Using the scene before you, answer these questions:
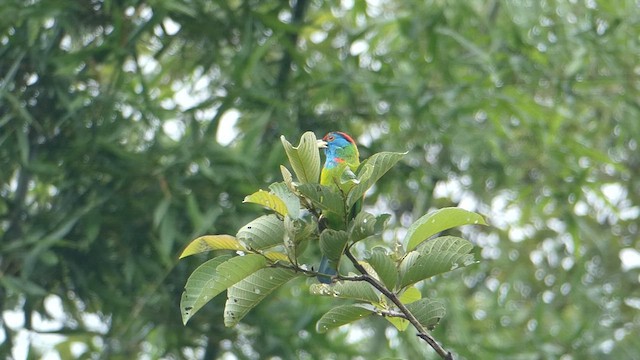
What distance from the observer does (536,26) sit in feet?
14.8

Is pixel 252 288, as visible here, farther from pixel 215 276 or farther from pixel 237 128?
pixel 237 128

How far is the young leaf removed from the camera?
A: 1.67 meters

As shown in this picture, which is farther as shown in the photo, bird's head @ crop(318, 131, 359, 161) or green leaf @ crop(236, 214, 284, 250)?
bird's head @ crop(318, 131, 359, 161)

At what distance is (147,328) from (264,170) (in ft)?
2.31

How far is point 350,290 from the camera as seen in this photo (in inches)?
67.4

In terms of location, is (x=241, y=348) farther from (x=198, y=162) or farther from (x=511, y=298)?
(x=511, y=298)

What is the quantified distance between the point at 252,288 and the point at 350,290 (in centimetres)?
15

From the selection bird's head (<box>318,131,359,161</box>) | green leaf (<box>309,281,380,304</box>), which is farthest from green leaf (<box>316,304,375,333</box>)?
bird's head (<box>318,131,359,161</box>)

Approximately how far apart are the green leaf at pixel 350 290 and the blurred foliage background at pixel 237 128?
1.83 meters

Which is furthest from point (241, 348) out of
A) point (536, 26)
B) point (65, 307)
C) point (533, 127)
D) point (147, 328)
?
point (536, 26)

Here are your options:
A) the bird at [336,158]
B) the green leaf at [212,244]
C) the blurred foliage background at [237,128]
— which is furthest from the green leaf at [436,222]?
the blurred foliage background at [237,128]

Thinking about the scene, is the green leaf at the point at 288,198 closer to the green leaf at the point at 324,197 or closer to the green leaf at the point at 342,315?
the green leaf at the point at 324,197

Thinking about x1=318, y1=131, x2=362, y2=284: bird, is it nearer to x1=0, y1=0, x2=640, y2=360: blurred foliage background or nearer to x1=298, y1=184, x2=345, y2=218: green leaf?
x1=298, y1=184, x2=345, y2=218: green leaf

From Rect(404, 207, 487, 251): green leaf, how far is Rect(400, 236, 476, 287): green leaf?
0.03 m
